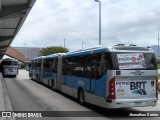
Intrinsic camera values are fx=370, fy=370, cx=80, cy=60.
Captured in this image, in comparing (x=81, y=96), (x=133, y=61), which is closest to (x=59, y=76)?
(x=81, y=96)

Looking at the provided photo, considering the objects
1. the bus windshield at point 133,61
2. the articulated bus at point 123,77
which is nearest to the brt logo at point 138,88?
the articulated bus at point 123,77

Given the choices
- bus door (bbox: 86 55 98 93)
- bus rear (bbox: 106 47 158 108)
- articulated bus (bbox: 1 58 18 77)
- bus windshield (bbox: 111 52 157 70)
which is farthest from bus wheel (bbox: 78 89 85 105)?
articulated bus (bbox: 1 58 18 77)

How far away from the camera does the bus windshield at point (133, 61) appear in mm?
13867

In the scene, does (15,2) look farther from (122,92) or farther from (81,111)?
(122,92)

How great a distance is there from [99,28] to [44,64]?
5951mm

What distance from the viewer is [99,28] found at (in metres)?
33.6

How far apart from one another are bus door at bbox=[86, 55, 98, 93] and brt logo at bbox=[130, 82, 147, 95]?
183 cm

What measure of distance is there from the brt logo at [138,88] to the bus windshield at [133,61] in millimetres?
587

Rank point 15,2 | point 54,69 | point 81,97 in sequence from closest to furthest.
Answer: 1. point 81,97
2. point 15,2
3. point 54,69

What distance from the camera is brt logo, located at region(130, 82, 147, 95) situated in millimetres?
13877

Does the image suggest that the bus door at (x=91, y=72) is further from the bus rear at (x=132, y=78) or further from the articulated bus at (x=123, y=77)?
the bus rear at (x=132, y=78)

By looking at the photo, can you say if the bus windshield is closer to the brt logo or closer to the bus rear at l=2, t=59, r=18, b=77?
the brt logo

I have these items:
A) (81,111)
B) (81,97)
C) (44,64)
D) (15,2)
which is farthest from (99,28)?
(81,111)

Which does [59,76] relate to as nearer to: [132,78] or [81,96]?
[81,96]
